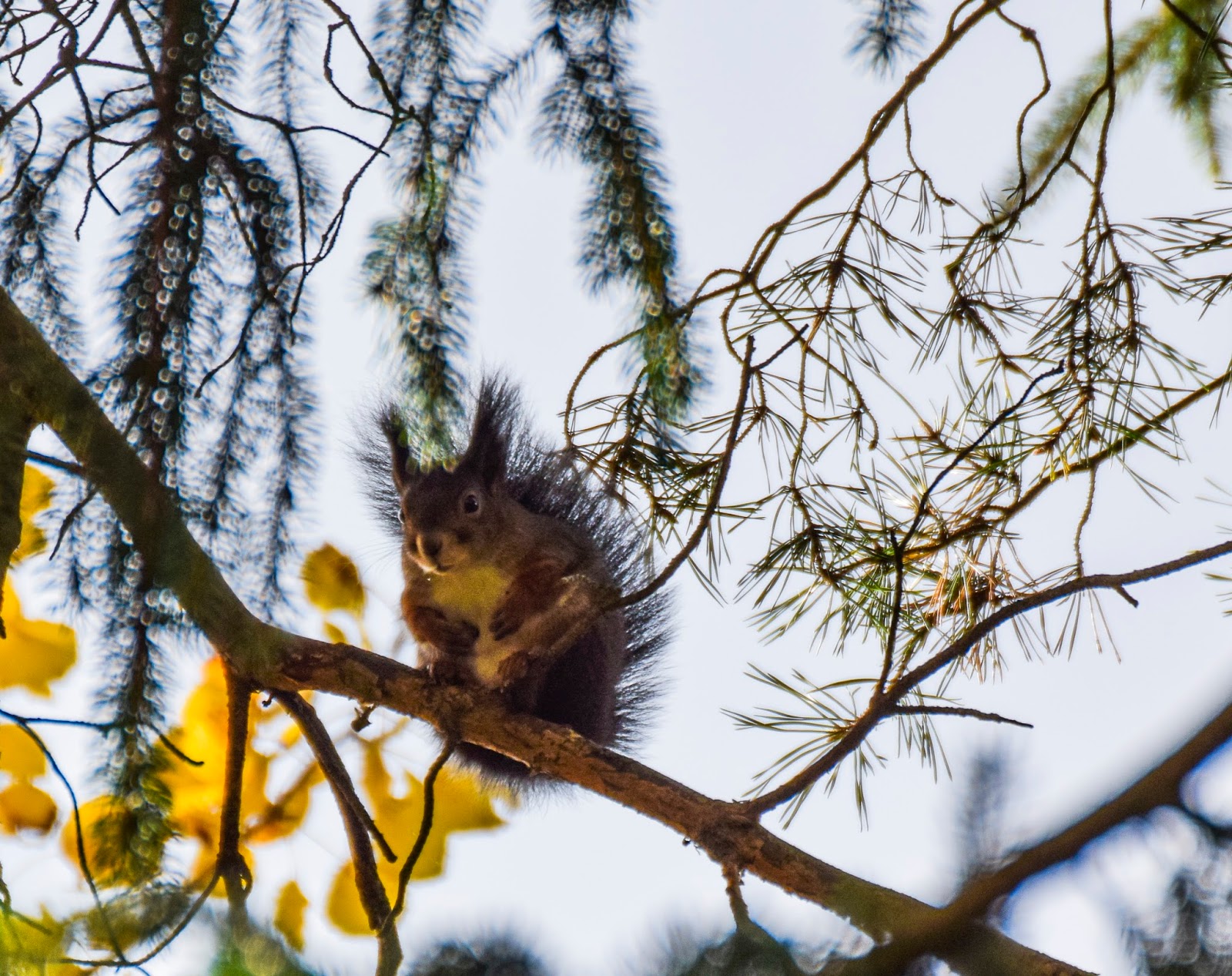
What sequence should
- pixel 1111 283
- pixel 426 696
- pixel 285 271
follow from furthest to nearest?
pixel 426 696, pixel 1111 283, pixel 285 271

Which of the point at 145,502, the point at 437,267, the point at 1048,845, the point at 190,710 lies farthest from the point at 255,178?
the point at 1048,845

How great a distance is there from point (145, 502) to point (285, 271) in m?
0.32

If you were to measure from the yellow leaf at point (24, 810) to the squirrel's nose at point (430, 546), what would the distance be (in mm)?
1147

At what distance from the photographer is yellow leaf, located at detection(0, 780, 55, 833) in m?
1.29

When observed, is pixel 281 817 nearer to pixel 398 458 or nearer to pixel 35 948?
pixel 35 948

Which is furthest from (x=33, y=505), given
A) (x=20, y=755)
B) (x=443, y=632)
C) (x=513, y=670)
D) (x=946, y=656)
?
(x=946, y=656)

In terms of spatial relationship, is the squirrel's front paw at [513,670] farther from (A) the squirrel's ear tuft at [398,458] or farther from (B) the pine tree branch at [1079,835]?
(B) the pine tree branch at [1079,835]

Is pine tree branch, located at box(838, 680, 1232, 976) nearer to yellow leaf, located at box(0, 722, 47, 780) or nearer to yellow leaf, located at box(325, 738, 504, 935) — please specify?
yellow leaf, located at box(0, 722, 47, 780)

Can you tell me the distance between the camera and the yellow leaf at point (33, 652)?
134cm

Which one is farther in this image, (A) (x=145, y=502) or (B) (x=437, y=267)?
(B) (x=437, y=267)

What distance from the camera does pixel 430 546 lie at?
94.7 inches

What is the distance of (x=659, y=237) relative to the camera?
58.4 inches

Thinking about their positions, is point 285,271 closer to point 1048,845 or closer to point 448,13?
point 448,13

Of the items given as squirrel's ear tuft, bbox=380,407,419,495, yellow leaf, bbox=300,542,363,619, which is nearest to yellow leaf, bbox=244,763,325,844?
yellow leaf, bbox=300,542,363,619
